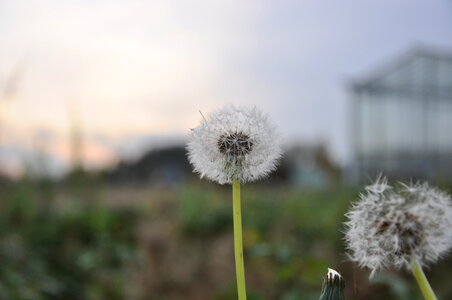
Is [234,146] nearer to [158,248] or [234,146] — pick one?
[234,146]

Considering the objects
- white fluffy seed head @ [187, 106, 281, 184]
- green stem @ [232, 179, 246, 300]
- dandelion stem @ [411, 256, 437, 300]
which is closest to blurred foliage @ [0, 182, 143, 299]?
white fluffy seed head @ [187, 106, 281, 184]

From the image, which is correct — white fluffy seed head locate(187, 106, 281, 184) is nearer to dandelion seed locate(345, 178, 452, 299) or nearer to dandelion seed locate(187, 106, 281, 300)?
dandelion seed locate(187, 106, 281, 300)

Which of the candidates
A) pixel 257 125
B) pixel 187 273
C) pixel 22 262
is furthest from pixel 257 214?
pixel 257 125

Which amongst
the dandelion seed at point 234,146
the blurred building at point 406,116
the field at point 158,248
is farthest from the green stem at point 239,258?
the blurred building at point 406,116

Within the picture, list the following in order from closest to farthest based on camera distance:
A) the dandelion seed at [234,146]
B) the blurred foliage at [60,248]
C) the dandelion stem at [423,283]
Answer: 1. the dandelion stem at [423,283]
2. the dandelion seed at [234,146]
3. the blurred foliage at [60,248]

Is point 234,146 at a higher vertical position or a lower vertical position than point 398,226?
higher

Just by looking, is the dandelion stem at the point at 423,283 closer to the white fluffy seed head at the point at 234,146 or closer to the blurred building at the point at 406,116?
the white fluffy seed head at the point at 234,146

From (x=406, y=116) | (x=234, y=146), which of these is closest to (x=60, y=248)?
(x=234, y=146)
